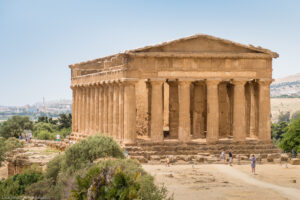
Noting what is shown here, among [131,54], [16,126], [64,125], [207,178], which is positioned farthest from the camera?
[64,125]

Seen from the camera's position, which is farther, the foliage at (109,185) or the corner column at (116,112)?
the corner column at (116,112)

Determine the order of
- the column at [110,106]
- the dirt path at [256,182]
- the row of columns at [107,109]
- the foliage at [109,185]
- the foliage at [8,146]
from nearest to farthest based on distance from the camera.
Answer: the foliage at [109,185], the dirt path at [256,182], the row of columns at [107,109], the column at [110,106], the foliage at [8,146]

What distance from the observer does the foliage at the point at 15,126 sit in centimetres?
9000

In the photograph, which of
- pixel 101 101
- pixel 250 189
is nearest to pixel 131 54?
pixel 101 101

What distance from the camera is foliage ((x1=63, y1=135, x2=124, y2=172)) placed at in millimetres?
35381

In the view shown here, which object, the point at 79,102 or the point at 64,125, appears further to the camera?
the point at 64,125

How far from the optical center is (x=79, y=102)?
65.9m

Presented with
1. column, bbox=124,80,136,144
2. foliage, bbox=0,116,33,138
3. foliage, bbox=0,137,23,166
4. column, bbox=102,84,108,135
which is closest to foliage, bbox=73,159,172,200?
column, bbox=124,80,136,144

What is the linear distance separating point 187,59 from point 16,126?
1981 inches

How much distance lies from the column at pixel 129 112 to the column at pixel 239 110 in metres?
9.46

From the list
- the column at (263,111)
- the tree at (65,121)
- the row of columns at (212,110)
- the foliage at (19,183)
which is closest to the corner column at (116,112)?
the row of columns at (212,110)

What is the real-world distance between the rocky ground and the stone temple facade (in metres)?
5.70

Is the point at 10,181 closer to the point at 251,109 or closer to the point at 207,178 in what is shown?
the point at 207,178

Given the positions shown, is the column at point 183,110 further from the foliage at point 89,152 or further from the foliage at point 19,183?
the foliage at point 19,183
